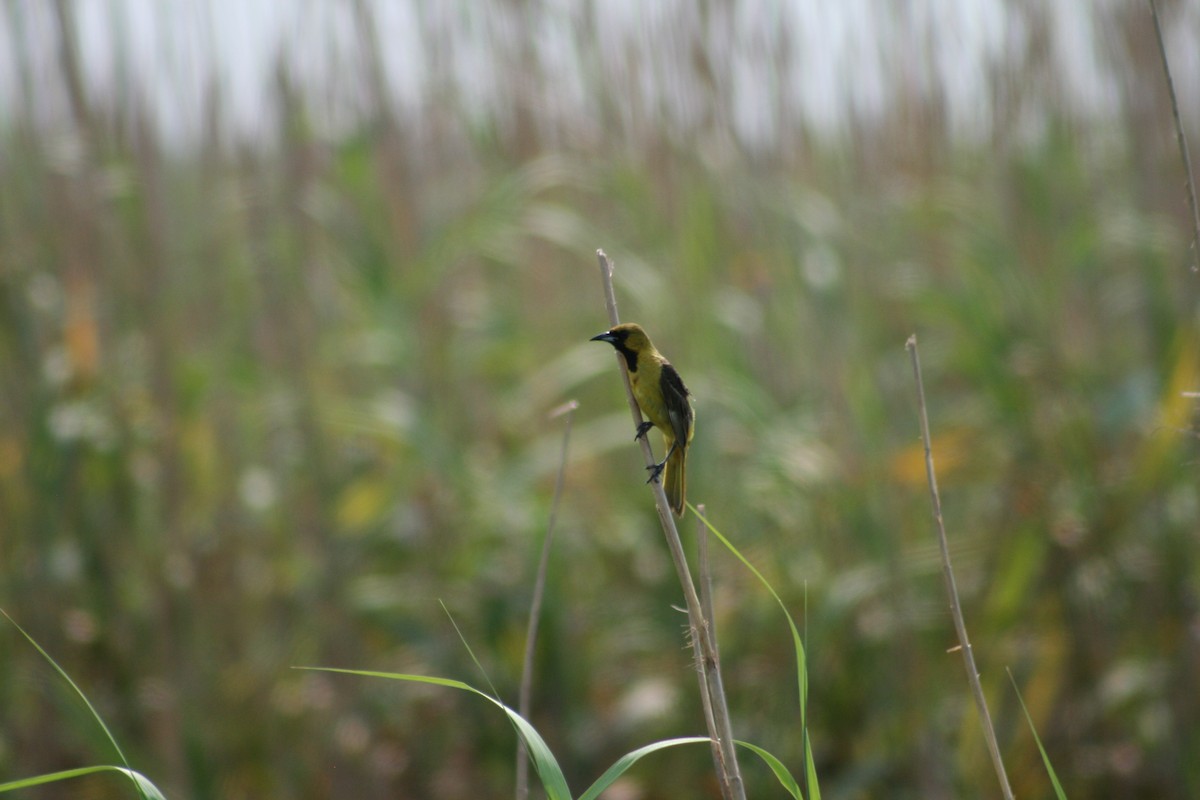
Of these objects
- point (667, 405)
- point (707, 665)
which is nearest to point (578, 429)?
point (667, 405)

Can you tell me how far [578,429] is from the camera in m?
2.90

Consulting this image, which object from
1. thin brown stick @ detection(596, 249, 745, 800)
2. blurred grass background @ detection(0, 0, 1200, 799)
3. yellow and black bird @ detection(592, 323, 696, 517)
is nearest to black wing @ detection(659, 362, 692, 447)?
yellow and black bird @ detection(592, 323, 696, 517)

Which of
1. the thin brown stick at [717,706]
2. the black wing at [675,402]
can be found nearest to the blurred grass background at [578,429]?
the black wing at [675,402]

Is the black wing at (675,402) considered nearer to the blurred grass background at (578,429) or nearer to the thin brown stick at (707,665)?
the thin brown stick at (707,665)

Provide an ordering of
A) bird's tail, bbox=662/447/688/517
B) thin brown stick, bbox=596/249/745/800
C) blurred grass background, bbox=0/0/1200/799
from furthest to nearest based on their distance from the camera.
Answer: blurred grass background, bbox=0/0/1200/799
bird's tail, bbox=662/447/688/517
thin brown stick, bbox=596/249/745/800

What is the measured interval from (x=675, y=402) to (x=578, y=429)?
113cm

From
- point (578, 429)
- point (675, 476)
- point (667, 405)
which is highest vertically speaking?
point (667, 405)

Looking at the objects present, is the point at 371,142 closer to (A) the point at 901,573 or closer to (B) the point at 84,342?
(B) the point at 84,342

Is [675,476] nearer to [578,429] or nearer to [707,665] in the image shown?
[707,665]

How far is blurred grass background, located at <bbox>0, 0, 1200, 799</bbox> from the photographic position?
263 centimetres

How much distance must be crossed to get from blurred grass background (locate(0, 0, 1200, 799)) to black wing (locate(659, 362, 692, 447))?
813 mm

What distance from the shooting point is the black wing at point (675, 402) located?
1.78 metres

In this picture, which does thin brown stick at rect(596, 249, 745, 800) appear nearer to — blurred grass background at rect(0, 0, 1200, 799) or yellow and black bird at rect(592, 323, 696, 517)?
yellow and black bird at rect(592, 323, 696, 517)

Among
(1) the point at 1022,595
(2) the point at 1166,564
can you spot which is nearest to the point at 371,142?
(1) the point at 1022,595
